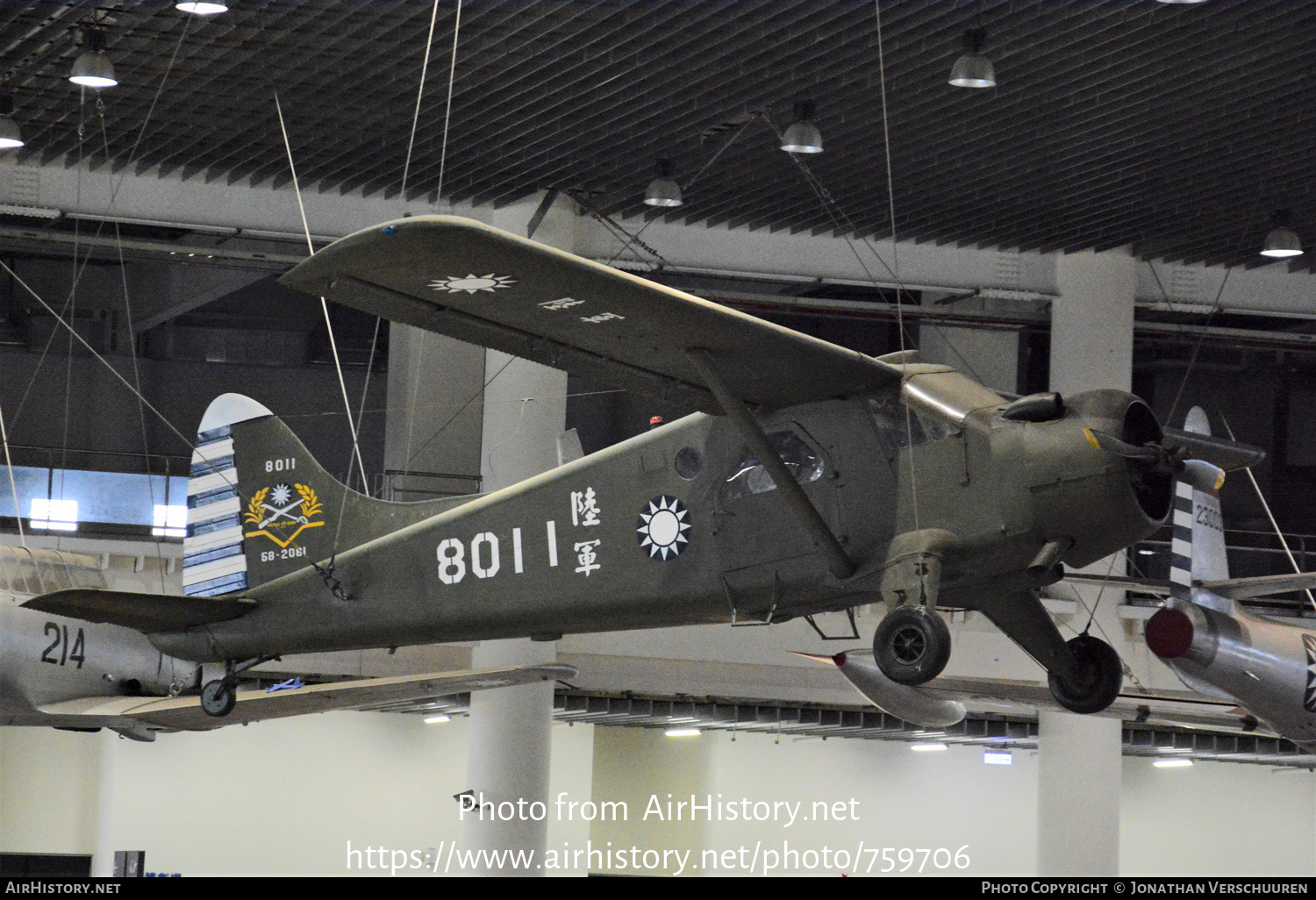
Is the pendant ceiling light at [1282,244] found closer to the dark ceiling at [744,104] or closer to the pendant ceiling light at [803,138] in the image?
the dark ceiling at [744,104]

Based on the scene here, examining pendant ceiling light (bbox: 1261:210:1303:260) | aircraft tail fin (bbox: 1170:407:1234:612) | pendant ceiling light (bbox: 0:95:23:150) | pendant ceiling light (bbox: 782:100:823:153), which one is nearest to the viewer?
aircraft tail fin (bbox: 1170:407:1234:612)

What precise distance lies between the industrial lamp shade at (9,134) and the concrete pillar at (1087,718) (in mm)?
11063

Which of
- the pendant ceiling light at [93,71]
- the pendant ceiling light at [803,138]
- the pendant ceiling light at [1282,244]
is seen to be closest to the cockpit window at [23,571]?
the pendant ceiling light at [93,71]

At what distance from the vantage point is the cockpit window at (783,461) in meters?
7.42

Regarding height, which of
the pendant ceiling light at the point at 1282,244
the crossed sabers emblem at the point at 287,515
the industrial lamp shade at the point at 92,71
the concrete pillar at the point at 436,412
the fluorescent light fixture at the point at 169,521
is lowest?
the crossed sabers emblem at the point at 287,515

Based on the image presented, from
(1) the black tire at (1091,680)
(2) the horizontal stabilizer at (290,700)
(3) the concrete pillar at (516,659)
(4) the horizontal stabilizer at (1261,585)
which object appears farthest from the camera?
(3) the concrete pillar at (516,659)

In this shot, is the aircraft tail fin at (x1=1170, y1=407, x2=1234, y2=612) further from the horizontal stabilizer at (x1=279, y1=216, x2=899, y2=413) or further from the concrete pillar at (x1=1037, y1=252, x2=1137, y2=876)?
the horizontal stabilizer at (x1=279, y1=216, x2=899, y2=413)

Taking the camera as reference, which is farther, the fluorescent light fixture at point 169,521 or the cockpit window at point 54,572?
the fluorescent light fixture at point 169,521

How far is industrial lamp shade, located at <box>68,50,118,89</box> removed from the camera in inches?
467

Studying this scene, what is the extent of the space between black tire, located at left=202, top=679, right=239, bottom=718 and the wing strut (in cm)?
357

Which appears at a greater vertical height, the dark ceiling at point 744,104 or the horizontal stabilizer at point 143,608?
the dark ceiling at point 744,104

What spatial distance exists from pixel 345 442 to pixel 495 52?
1340cm

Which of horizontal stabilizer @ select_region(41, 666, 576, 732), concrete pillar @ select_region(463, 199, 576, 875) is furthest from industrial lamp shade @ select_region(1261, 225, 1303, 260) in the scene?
horizontal stabilizer @ select_region(41, 666, 576, 732)
